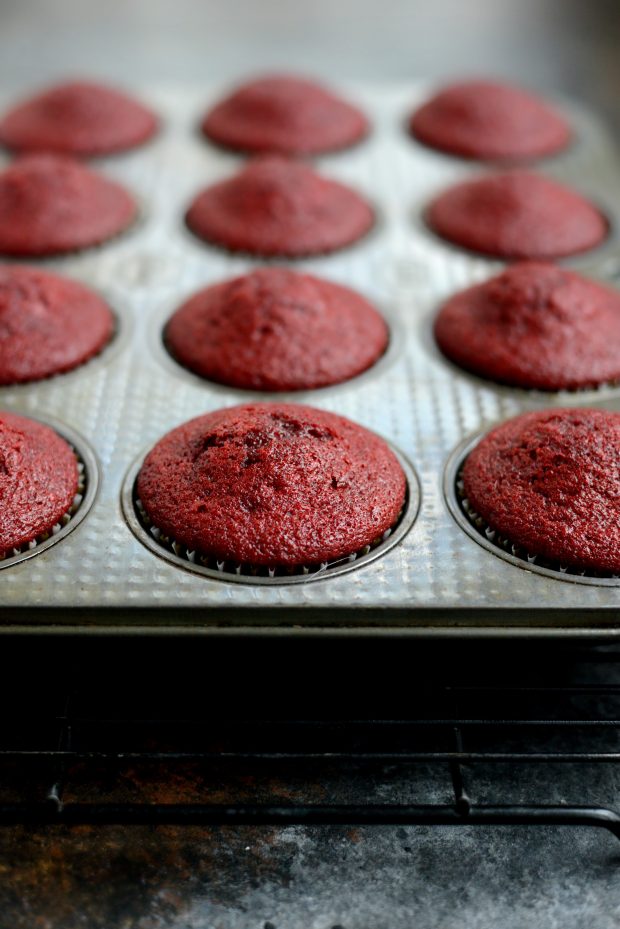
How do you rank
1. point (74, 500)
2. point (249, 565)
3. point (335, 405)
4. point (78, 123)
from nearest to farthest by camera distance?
1. point (249, 565)
2. point (74, 500)
3. point (335, 405)
4. point (78, 123)

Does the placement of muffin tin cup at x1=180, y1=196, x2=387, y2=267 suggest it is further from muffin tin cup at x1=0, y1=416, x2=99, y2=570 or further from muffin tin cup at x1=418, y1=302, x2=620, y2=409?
muffin tin cup at x1=0, y1=416, x2=99, y2=570

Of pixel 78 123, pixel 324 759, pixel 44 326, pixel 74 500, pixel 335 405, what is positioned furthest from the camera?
pixel 78 123

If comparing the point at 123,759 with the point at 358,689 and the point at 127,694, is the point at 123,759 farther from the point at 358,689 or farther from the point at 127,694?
the point at 358,689

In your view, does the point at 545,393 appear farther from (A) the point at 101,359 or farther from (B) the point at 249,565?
(A) the point at 101,359

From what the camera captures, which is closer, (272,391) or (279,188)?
(272,391)

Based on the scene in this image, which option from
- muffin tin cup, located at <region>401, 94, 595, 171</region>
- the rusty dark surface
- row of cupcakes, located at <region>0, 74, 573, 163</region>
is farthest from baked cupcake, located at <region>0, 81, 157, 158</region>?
the rusty dark surface

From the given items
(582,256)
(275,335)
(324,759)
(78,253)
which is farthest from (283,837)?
(582,256)
